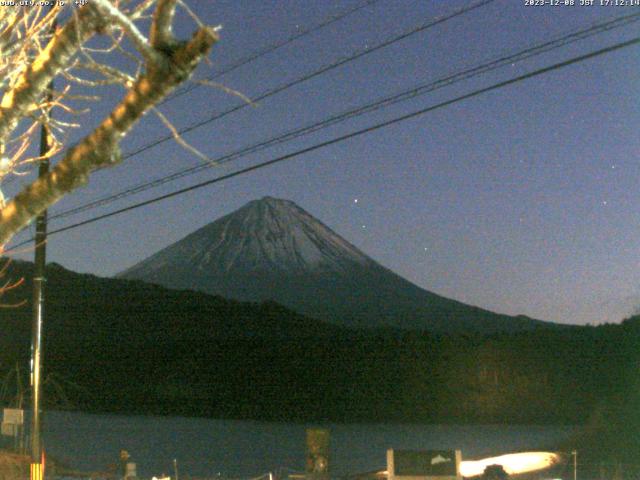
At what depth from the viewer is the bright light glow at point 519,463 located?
26.0m

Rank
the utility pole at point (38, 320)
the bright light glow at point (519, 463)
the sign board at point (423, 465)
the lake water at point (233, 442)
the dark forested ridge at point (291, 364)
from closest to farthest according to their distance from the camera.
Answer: the sign board at point (423, 465) < the utility pole at point (38, 320) < the bright light glow at point (519, 463) < the lake water at point (233, 442) < the dark forested ridge at point (291, 364)

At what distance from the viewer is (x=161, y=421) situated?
264 feet

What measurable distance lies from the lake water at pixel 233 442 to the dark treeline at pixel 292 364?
27.0 feet

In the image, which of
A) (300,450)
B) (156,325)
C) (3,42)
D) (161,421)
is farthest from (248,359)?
(3,42)

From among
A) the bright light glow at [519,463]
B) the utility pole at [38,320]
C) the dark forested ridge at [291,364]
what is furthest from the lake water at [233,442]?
the utility pole at [38,320]

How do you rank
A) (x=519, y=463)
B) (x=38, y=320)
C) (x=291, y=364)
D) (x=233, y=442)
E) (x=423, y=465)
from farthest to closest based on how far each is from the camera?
(x=291, y=364) → (x=233, y=442) → (x=519, y=463) → (x=38, y=320) → (x=423, y=465)

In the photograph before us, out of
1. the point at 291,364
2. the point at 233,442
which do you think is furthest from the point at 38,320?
the point at 291,364

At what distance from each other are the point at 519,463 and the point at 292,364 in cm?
8830

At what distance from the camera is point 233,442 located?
198 ft

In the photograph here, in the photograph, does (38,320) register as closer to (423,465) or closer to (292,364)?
(423,465)

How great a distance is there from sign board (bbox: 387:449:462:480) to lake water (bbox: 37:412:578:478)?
16229 mm

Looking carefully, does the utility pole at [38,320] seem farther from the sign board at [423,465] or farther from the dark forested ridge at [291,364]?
the dark forested ridge at [291,364]

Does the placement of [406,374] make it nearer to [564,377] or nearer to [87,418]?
[564,377]

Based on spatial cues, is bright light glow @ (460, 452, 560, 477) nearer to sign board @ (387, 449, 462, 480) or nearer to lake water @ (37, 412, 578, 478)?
lake water @ (37, 412, 578, 478)
